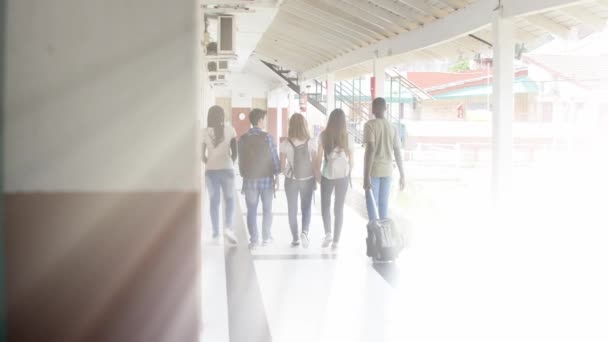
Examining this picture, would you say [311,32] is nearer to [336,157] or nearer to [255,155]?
[255,155]

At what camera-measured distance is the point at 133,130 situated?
7.47 feet

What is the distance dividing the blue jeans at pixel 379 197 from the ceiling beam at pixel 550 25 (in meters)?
1.85

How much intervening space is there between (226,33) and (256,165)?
1438 millimetres

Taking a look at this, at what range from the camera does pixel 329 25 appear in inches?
394

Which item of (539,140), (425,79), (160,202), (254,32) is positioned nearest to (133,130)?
(160,202)

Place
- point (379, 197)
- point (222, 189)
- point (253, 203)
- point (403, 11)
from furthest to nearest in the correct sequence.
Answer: point (403, 11) < point (222, 189) < point (253, 203) < point (379, 197)

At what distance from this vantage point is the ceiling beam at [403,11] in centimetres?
716

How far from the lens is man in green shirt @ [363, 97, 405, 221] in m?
6.35

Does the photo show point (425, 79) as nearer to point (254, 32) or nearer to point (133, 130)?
point (254, 32)

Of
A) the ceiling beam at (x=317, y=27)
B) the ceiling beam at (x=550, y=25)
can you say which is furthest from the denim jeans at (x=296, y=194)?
the ceiling beam at (x=317, y=27)

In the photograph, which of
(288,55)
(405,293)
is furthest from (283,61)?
(405,293)

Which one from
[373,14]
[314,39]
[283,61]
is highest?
[283,61]

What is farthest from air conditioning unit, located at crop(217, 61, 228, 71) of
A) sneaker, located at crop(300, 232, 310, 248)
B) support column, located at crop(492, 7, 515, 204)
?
support column, located at crop(492, 7, 515, 204)

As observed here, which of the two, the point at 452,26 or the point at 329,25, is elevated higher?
the point at 329,25
